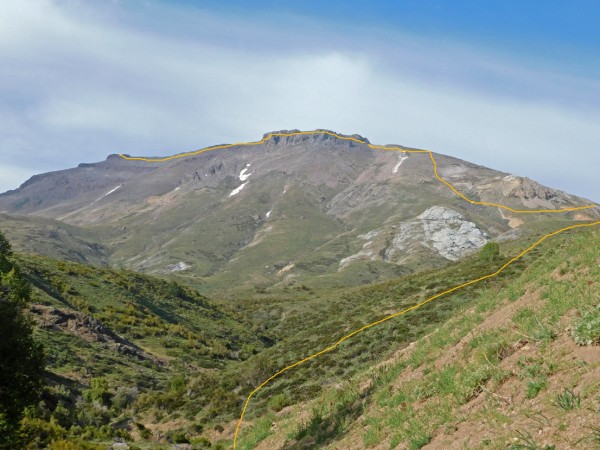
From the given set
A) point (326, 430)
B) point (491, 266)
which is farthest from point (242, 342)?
point (326, 430)

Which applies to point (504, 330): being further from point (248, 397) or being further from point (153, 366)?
point (153, 366)

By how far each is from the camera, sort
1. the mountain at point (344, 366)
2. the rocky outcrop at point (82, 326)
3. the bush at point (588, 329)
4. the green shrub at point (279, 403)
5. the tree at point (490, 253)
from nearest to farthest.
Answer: the bush at point (588, 329), the mountain at point (344, 366), the green shrub at point (279, 403), the rocky outcrop at point (82, 326), the tree at point (490, 253)

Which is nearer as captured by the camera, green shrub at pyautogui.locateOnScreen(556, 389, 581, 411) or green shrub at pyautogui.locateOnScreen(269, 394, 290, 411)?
green shrub at pyautogui.locateOnScreen(556, 389, 581, 411)

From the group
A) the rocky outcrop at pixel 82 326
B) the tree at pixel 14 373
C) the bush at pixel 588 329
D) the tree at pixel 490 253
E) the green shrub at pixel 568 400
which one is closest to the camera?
the green shrub at pixel 568 400

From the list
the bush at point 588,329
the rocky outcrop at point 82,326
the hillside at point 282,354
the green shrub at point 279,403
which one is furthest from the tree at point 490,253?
the bush at point 588,329

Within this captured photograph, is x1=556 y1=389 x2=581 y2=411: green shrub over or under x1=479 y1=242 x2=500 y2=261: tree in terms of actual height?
over

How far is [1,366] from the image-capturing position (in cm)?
1633

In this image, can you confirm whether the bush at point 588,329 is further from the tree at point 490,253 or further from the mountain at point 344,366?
the tree at point 490,253

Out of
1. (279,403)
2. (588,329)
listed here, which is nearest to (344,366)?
(279,403)

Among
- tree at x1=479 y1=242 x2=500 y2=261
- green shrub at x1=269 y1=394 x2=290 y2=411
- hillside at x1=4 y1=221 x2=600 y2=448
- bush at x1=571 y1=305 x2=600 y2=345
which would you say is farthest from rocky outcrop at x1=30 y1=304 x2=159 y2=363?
bush at x1=571 y1=305 x2=600 y2=345

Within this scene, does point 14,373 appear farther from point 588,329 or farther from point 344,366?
point 344,366

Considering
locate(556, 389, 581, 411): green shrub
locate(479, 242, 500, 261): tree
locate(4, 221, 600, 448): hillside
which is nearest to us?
locate(556, 389, 581, 411): green shrub

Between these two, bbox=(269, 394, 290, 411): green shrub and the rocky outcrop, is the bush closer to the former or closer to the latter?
bbox=(269, 394, 290, 411): green shrub

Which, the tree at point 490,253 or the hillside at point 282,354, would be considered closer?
the hillside at point 282,354
